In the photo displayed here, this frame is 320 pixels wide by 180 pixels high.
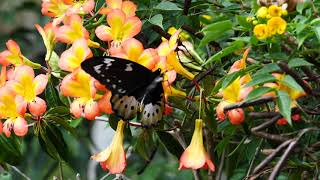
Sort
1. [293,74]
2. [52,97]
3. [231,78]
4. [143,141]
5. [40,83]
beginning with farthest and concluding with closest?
[143,141] → [52,97] → [40,83] → [231,78] → [293,74]

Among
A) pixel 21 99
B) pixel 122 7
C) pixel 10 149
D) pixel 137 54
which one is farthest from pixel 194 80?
pixel 10 149

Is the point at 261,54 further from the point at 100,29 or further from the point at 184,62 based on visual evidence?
the point at 100,29

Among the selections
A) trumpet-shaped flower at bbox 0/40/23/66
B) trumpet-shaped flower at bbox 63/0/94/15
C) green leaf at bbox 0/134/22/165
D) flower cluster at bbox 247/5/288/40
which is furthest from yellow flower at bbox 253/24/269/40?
green leaf at bbox 0/134/22/165

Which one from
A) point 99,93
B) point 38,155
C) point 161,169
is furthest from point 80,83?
point 38,155

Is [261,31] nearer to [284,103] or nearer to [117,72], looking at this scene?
[284,103]

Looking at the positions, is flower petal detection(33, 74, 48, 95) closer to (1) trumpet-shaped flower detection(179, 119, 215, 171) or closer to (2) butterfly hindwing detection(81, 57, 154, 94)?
(2) butterfly hindwing detection(81, 57, 154, 94)

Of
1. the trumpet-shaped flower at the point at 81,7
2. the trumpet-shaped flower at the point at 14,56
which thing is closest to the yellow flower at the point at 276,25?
the trumpet-shaped flower at the point at 81,7
